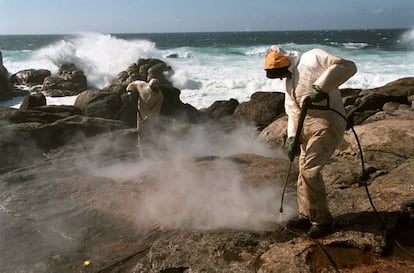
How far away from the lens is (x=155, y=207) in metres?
5.13

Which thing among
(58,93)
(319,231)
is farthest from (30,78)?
(319,231)

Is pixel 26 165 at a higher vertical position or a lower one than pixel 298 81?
lower

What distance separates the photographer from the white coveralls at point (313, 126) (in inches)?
151

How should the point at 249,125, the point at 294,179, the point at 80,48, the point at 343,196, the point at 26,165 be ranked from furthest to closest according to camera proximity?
the point at 80,48 < the point at 249,125 < the point at 26,165 < the point at 294,179 < the point at 343,196

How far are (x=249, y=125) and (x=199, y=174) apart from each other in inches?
231

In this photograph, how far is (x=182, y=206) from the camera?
199 inches

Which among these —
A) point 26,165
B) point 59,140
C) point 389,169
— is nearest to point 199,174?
point 389,169

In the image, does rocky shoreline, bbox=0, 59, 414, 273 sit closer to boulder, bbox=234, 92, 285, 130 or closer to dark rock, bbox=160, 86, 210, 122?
boulder, bbox=234, 92, 285, 130

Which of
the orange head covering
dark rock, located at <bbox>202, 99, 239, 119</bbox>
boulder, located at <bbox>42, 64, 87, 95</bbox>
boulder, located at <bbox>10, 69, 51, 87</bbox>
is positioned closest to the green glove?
the orange head covering

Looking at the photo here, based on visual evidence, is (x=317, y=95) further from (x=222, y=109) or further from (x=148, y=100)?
(x=222, y=109)

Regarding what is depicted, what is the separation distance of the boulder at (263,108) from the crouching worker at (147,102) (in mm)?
5278

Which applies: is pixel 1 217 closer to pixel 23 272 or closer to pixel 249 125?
pixel 23 272

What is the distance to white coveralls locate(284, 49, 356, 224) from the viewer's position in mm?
3848

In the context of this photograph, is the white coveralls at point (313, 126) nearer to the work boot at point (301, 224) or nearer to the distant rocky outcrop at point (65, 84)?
the work boot at point (301, 224)
